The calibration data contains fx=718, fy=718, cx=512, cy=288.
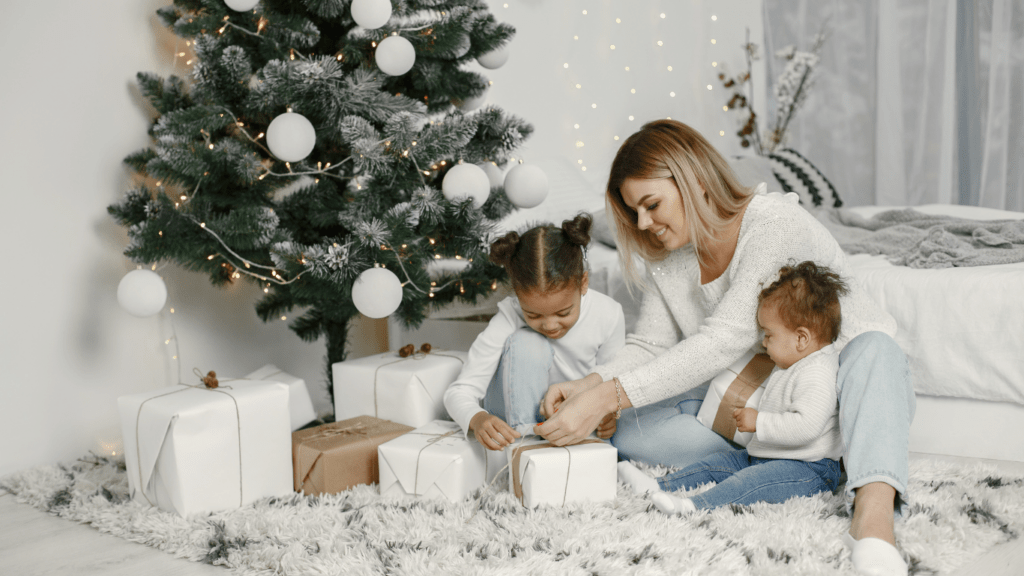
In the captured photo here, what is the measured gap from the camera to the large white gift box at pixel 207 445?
1161 millimetres

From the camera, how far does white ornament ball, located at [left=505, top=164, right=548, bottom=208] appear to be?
4.92 ft

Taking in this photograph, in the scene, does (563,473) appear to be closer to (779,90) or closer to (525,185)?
Answer: (525,185)

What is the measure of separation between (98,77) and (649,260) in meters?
1.25

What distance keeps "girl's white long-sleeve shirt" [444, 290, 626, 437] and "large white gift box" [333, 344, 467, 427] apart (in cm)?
9

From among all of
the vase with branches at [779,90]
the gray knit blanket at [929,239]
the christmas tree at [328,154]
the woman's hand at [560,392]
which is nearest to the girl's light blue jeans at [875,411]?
the woman's hand at [560,392]

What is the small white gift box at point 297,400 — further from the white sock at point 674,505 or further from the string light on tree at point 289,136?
the white sock at point 674,505

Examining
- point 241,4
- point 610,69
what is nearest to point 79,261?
point 241,4

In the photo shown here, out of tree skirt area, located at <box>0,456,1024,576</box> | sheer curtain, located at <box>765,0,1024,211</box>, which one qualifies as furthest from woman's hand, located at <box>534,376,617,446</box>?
sheer curtain, located at <box>765,0,1024,211</box>

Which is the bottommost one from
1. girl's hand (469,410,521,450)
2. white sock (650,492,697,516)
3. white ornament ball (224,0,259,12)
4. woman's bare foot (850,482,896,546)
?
white sock (650,492,697,516)

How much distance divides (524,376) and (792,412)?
45 centimetres

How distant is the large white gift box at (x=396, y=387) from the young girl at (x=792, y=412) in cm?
46

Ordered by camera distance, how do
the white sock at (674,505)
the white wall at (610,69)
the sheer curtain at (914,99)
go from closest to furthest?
the white sock at (674,505)
the white wall at (610,69)
the sheer curtain at (914,99)

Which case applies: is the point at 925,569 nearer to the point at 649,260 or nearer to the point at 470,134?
the point at 649,260

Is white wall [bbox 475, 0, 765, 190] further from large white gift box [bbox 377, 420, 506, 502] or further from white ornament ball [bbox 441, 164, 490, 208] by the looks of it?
large white gift box [bbox 377, 420, 506, 502]
